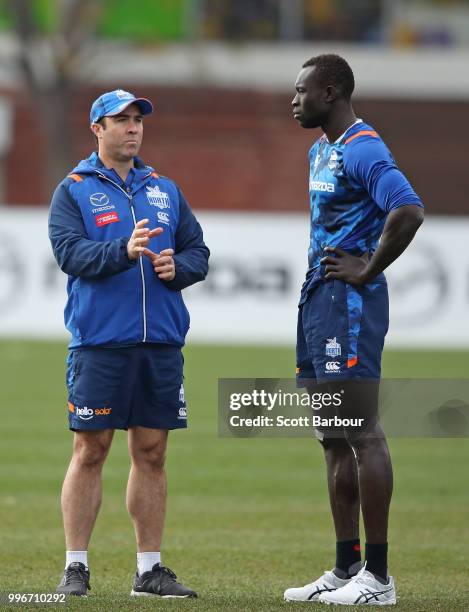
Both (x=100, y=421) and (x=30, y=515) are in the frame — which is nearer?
(x=100, y=421)

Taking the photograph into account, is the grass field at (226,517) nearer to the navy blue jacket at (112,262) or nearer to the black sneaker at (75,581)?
the black sneaker at (75,581)

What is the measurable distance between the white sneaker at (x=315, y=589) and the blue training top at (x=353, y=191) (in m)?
1.43

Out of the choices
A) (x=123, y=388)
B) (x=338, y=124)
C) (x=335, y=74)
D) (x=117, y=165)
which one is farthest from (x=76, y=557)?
(x=335, y=74)

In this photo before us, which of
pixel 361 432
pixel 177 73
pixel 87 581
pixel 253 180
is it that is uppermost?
pixel 177 73

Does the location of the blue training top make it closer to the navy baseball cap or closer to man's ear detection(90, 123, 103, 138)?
the navy baseball cap

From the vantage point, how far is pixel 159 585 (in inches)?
266

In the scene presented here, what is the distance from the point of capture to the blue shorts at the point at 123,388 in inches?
265

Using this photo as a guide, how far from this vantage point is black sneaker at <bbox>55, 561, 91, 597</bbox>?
661cm

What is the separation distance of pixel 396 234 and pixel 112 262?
4.38ft

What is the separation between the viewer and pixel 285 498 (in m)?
10.4

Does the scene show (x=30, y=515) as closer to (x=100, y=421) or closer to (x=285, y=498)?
(x=285, y=498)

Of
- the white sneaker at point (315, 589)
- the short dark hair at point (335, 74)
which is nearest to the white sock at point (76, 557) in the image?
the white sneaker at point (315, 589)

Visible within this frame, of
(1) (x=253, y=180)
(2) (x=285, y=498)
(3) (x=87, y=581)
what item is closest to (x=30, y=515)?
(2) (x=285, y=498)

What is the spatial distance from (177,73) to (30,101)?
3.57 m
